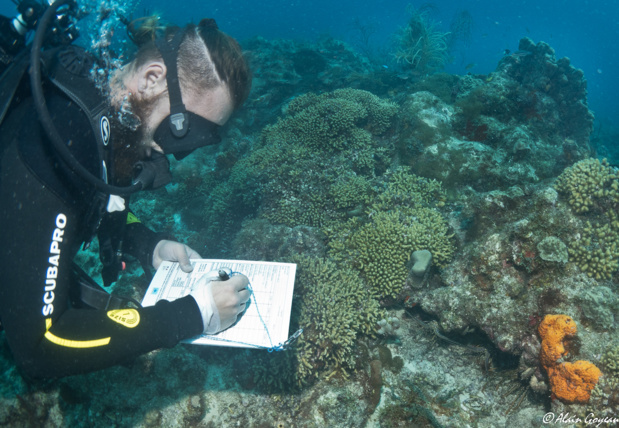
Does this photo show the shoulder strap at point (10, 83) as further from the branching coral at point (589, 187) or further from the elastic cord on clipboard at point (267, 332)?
the branching coral at point (589, 187)

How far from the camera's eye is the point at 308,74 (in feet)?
45.5

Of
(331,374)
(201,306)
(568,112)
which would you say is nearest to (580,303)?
(331,374)

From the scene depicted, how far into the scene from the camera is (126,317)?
1.90 m

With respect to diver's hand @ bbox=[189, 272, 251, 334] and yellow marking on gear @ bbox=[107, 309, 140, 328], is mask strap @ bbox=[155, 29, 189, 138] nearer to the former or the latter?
diver's hand @ bbox=[189, 272, 251, 334]

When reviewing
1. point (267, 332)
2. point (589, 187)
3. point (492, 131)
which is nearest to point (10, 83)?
point (267, 332)

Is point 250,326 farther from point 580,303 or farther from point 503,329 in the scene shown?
point 580,303

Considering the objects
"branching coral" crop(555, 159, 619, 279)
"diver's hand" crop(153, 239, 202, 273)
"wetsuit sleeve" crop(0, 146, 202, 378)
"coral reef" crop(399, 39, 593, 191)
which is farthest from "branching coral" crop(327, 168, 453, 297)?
"wetsuit sleeve" crop(0, 146, 202, 378)

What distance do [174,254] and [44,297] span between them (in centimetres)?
140

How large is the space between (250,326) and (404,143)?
5851mm

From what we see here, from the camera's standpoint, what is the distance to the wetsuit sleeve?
4.78 ft

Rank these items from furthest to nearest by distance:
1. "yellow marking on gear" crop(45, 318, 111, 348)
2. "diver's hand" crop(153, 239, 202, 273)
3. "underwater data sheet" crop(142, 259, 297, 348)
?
"diver's hand" crop(153, 239, 202, 273), "underwater data sheet" crop(142, 259, 297, 348), "yellow marking on gear" crop(45, 318, 111, 348)

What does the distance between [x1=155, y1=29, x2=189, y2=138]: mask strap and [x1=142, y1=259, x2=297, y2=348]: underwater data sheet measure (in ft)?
4.17

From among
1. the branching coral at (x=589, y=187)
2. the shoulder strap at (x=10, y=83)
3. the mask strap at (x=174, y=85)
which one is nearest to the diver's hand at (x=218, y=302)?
the mask strap at (x=174, y=85)

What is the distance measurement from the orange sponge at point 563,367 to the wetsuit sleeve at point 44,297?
4.13m
